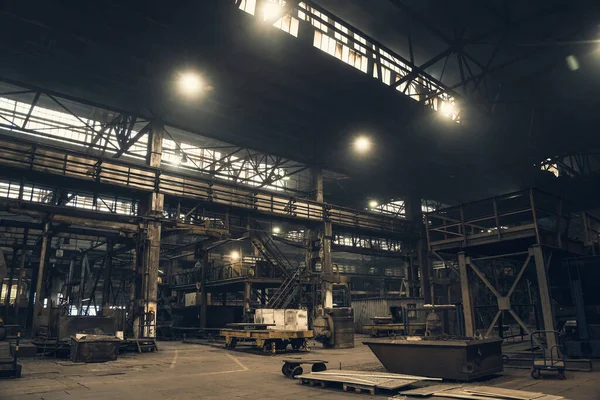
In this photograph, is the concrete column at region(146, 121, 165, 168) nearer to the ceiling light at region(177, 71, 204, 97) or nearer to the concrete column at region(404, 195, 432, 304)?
the ceiling light at region(177, 71, 204, 97)

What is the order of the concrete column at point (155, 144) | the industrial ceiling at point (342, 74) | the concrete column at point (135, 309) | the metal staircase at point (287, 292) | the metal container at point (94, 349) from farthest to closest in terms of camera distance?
the metal staircase at point (287, 292)
the concrete column at point (155, 144)
the concrete column at point (135, 309)
the industrial ceiling at point (342, 74)
the metal container at point (94, 349)

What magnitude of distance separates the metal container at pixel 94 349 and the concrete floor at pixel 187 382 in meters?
0.40

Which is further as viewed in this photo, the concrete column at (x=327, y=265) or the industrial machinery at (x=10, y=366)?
the concrete column at (x=327, y=265)

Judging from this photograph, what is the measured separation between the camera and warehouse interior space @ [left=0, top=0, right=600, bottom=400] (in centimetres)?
962

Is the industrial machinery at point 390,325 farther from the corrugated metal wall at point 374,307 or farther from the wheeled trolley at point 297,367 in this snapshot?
the wheeled trolley at point 297,367

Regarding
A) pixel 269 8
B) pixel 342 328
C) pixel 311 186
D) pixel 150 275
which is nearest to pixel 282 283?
pixel 342 328

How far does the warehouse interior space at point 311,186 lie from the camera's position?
31.6 feet

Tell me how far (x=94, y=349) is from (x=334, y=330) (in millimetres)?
9078

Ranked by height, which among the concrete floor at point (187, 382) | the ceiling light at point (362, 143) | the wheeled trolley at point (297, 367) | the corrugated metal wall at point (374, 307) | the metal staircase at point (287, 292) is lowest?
the concrete floor at point (187, 382)

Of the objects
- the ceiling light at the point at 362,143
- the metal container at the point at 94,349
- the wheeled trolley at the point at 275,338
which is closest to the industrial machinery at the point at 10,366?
the metal container at the point at 94,349

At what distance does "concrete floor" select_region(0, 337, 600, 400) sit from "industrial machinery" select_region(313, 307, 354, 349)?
4.53m

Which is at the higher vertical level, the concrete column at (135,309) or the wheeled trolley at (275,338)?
the concrete column at (135,309)

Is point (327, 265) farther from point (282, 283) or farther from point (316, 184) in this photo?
point (316, 184)

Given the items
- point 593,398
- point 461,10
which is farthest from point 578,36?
point 593,398
